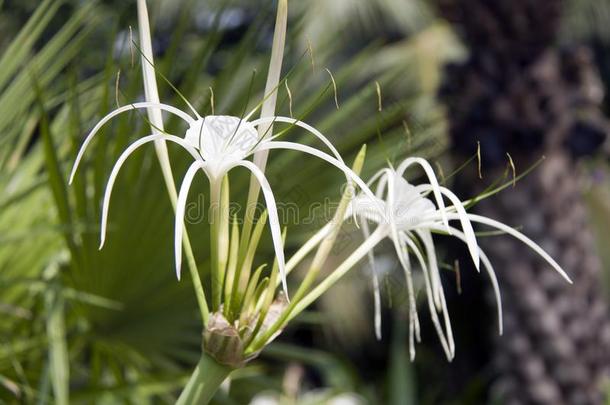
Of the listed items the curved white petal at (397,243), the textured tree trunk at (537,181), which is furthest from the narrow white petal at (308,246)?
the textured tree trunk at (537,181)

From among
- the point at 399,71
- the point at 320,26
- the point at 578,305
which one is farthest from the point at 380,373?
the point at 399,71

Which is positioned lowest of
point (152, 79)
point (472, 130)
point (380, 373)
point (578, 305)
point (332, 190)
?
point (380, 373)

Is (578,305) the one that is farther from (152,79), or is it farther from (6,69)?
(152,79)

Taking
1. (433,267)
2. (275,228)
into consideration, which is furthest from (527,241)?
(275,228)

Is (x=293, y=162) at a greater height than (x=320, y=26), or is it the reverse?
(x=293, y=162)

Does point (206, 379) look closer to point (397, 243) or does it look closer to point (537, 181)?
point (397, 243)

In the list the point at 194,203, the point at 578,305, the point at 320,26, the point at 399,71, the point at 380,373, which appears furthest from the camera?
the point at 380,373

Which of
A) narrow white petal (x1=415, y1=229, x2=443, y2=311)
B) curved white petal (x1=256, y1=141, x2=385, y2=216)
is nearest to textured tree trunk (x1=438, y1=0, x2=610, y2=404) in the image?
narrow white petal (x1=415, y1=229, x2=443, y2=311)

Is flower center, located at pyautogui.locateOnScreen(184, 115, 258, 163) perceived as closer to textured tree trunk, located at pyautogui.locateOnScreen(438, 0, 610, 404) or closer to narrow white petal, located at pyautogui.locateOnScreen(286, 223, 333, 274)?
narrow white petal, located at pyautogui.locateOnScreen(286, 223, 333, 274)
